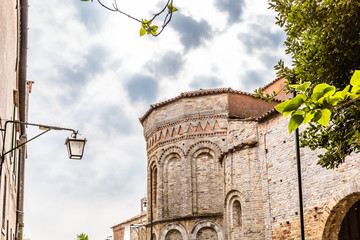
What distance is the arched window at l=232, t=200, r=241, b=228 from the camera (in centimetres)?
1973

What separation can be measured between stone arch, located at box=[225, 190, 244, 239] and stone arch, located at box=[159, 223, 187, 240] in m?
2.70

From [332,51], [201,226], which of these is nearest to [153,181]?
[201,226]

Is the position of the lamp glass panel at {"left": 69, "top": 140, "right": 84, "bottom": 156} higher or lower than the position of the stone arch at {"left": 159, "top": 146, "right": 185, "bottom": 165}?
lower

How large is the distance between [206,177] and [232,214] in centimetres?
312

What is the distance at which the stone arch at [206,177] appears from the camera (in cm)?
2227

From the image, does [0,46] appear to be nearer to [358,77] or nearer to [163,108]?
[358,77]

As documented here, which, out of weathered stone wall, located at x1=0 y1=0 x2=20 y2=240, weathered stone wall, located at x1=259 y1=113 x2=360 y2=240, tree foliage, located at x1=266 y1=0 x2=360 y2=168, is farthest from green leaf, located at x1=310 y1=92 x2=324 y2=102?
weathered stone wall, located at x1=259 y1=113 x2=360 y2=240

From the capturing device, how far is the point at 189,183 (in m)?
22.8

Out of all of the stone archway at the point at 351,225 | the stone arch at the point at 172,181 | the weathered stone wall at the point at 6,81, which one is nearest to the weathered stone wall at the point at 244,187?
the stone arch at the point at 172,181

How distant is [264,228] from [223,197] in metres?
3.76

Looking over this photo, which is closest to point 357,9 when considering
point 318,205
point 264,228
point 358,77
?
point 358,77

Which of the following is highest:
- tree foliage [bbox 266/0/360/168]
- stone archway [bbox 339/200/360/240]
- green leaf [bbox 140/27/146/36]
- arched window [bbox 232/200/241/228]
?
tree foliage [bbox 266/0/360/168]

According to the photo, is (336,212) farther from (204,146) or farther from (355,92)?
(355,92)

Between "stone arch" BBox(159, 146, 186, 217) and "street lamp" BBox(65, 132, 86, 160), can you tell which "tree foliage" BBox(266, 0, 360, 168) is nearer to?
"street lamp" BBox(65, 132, 86, 160)
